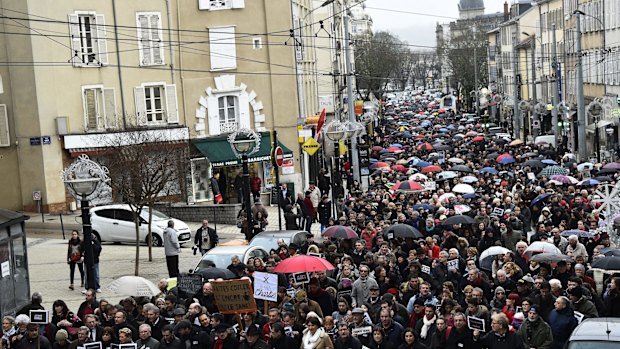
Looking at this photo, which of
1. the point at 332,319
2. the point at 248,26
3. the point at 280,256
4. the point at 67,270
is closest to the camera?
the point at 332,319

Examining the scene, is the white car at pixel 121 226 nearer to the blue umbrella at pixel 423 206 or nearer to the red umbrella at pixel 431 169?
the blue umbrella at pixel 423 206

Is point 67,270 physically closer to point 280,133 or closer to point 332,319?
point 332,319

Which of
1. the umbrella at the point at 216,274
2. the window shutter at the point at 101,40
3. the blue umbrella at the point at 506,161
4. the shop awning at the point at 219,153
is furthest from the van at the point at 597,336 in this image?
the window shutter at the point at 101,40

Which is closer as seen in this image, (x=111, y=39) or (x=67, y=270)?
(x=67, y=270)

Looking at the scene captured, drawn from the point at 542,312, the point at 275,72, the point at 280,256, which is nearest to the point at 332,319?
the point at 542,312

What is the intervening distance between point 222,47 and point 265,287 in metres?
32.8

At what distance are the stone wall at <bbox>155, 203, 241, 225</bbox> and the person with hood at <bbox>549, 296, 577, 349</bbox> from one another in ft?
91.0

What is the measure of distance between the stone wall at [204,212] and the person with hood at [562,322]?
27.7 meters

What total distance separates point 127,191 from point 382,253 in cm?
1355

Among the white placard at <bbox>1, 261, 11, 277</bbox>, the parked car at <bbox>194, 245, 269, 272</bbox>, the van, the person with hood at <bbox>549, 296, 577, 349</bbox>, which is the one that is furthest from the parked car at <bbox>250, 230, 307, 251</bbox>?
the van

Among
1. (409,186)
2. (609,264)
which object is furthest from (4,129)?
(609,264)

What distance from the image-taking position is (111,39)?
46.0 metres

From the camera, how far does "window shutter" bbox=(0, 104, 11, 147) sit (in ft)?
142

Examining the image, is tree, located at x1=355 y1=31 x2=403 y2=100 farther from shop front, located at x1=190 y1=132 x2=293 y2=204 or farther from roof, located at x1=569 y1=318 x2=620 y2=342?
roof, located at x1=569 y1=318 x2=620 y2=342
